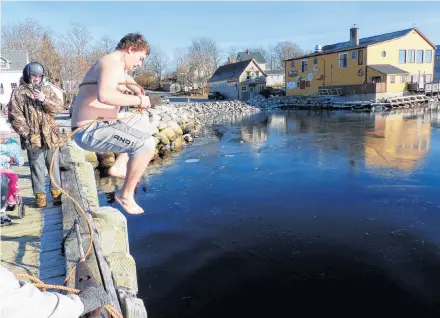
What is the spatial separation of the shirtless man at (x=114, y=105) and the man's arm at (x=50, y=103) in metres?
2.33

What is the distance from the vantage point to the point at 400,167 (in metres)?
12.7

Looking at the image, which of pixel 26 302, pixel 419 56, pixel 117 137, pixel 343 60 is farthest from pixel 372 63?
pixel 26 302

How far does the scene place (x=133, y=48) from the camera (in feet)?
12.7

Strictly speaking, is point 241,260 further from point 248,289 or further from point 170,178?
point 170,178

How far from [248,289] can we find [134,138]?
3144 millimetres

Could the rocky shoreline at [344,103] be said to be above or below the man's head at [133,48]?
below

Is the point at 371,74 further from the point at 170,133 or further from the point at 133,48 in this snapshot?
the point at 133,48

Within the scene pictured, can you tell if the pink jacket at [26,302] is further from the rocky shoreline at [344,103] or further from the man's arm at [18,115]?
the rocky shoreline at [344,103]

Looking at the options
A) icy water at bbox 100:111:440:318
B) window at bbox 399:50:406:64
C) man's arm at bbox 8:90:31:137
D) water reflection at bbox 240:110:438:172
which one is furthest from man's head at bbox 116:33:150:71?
window at bbox 399:50:406:64

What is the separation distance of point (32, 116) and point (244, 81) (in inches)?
2369

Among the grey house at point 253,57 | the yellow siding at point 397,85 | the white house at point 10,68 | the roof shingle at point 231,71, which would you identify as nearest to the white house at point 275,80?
the roof shingle at point 231,71

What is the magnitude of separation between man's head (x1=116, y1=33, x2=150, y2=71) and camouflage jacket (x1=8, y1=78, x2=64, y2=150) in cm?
281

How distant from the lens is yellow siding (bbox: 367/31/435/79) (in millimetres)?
44188

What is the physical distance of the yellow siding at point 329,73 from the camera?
45.7 metres
